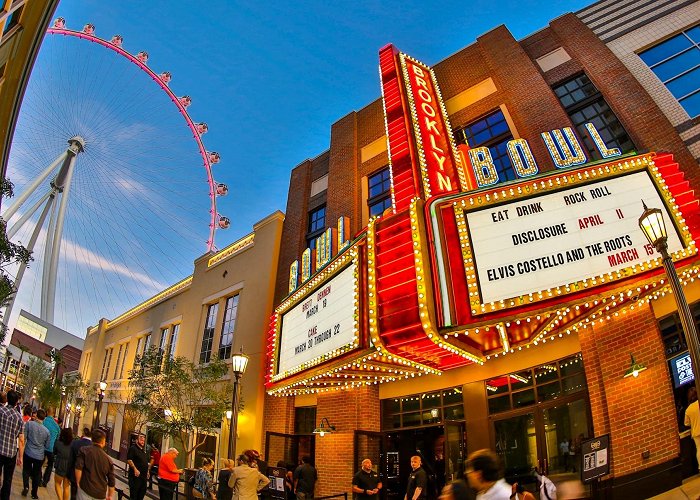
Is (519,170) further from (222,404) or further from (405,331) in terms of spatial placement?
(222,404)

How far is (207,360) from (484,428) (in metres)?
14.7

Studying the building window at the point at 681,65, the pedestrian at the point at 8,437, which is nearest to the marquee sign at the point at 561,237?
the building window at the point at 681,65

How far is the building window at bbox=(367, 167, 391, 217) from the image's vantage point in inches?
730

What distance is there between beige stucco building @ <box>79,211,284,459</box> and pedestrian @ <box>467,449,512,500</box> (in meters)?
15.2

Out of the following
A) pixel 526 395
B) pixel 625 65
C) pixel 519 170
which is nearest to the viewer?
pixel 519 170

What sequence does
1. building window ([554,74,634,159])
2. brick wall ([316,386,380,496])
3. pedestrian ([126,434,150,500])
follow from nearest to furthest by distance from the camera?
1. pedestrian ([126,434,150,500])
2. building window ([554,74,634,159])
3. brick wall ([316,386,380,496])

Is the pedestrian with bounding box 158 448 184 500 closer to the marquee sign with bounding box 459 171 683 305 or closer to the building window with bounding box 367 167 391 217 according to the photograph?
the marquee sign with bounding box 459 171 683 305

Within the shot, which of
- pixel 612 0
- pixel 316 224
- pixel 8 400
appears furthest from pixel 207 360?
pixel 612 0

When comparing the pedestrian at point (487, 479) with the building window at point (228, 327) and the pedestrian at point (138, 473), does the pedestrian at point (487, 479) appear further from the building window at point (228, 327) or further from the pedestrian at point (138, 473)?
the building window at point (228, 327)

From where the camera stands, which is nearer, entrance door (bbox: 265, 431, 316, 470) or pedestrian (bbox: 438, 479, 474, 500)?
pedestrian (bbox: 438, 479, 474, 500)

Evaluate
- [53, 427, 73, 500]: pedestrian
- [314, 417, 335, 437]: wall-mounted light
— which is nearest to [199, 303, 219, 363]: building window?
[314, 417, 335, 437]: wall-mounted light

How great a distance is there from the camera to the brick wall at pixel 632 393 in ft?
30.1

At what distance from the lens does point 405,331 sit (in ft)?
31.0

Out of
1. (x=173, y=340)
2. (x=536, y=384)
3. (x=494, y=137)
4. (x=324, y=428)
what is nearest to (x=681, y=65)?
(x=494, y=137)
